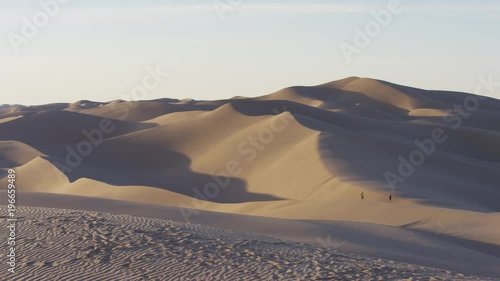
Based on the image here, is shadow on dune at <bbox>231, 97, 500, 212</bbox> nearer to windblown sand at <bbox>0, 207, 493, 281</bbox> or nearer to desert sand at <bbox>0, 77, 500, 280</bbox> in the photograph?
desert sand at <bbox>0, 77, 500, 280</bbox>

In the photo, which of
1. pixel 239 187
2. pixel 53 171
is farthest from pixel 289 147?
pixel 53 171

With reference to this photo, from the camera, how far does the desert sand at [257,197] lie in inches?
465

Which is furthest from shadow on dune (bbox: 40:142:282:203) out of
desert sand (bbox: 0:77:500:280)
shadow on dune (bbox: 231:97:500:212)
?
shadow on dune (bbox: 231:97:500:212)

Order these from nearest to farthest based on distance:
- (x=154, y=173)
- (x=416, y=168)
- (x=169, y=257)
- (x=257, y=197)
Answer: (x=169, y=257), (x=257, y=197), (x=416, y=168), (x=154, y=173)

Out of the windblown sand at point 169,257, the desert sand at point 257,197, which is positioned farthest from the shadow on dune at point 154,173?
the windblown sand at point 169,257

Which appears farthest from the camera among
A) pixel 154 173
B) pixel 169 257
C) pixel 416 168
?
pixel 154 173

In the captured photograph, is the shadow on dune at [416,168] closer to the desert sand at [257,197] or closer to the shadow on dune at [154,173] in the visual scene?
the desert sand at [257,197]

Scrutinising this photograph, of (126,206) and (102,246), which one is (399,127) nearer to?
(126,206)

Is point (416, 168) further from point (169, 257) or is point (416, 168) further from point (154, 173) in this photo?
point (169, 257)

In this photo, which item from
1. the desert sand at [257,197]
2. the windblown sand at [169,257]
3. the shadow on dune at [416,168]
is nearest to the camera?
the windblown sand at [169,257]

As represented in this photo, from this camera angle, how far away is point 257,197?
103 feet

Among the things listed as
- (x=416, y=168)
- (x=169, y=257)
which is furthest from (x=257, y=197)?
(x=169, y=257)

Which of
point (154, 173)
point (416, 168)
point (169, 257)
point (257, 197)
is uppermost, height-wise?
point (416, 168)

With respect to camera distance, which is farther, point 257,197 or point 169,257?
point 257,197
